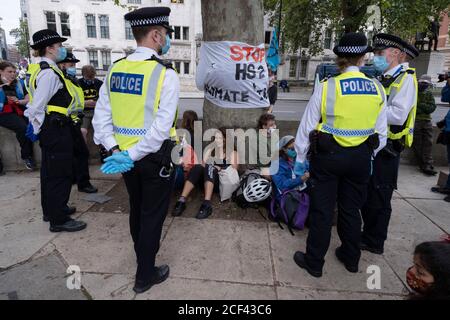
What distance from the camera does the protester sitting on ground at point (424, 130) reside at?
546cm

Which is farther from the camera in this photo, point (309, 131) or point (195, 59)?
point (195, 59)

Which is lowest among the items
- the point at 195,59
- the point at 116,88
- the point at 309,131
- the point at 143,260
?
the point at 143,260

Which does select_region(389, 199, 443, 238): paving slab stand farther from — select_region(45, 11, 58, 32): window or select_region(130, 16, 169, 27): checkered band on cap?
select_region(45, 11, 58, 32): window

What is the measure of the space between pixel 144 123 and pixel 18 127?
420cm

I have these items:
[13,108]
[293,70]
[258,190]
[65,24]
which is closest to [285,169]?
[258,190]

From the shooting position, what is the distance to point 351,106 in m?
2.37

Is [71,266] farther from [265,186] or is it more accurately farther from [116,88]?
[265,186]

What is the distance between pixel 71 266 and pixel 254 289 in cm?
168

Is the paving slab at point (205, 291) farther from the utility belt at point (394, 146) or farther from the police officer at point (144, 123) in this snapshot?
the utility belt at point (394, 146)

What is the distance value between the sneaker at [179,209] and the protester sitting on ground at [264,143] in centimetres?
119

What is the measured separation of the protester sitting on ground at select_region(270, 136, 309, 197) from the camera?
3645 mm

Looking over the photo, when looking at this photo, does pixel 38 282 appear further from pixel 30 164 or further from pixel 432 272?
pixel 30 164

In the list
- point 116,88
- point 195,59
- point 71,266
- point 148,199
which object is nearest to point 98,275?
point 71,266

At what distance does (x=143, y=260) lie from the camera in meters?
2.35
